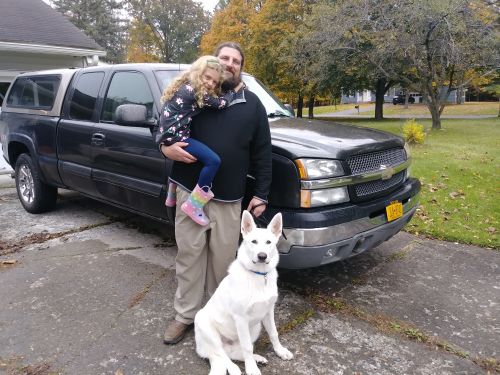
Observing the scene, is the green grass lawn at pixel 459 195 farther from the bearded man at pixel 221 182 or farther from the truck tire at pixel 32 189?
the truck tire at pixel 32 189

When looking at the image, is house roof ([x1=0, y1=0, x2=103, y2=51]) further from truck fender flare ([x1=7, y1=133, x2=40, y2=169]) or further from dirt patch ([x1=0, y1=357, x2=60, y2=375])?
dirt patch ([x1=0, y1=357, x2=60, y2=375])

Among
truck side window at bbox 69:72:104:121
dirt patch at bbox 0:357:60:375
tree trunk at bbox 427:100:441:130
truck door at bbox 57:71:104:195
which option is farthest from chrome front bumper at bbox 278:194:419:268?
tree trunk at bbox 427:100:441:130

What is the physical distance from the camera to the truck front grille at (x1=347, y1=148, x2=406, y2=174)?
3371 mm

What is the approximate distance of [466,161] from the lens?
930 centimetres

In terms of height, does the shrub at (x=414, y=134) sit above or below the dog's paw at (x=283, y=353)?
above

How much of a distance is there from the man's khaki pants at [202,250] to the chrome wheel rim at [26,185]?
390 centimetres

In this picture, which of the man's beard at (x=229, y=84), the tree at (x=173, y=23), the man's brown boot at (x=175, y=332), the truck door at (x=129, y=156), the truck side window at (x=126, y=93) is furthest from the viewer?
the tree at (x=173, y=23)

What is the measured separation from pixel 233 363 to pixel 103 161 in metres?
2.72

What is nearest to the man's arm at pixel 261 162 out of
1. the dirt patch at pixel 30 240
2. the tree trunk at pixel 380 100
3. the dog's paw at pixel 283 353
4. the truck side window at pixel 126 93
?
the dog's paw at pixel 283 353

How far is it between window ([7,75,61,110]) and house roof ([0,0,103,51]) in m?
5.47

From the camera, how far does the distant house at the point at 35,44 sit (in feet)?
36.3

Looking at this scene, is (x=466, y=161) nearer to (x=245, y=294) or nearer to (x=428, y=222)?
(x=428, y=222)

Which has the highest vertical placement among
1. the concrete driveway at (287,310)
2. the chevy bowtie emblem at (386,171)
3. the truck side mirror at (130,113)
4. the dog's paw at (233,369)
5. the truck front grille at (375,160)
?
the truck side mirror at (130,113)

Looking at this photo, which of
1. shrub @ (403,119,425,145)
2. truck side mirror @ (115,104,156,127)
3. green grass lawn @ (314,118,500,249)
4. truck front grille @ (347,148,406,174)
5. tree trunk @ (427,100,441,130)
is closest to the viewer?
truck front grille @ (347,148,406,174)
